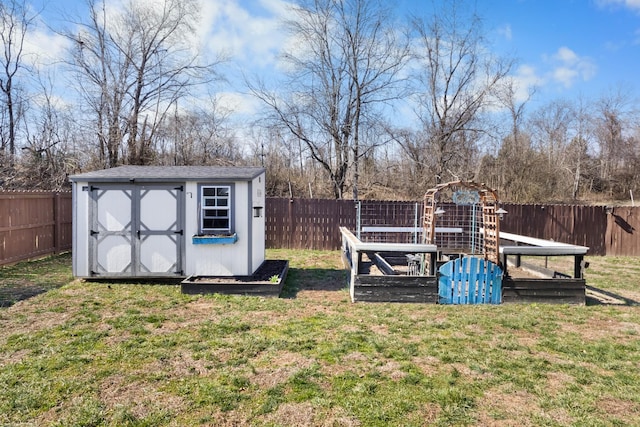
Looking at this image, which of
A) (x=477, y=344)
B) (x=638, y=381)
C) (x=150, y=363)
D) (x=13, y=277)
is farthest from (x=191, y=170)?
(x=638, y=381)

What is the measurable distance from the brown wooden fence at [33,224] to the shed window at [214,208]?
15.8ft

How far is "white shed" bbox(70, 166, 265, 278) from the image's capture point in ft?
21.8

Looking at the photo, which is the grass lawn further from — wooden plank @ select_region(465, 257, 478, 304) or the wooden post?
the wooden post

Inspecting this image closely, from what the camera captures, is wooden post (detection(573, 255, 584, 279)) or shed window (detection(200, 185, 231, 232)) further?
shed window (detection(200, 185, 231, 232))

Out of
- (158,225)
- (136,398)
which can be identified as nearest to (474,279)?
(136,398)

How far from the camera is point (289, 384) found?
119 inches

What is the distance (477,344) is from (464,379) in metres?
0.95

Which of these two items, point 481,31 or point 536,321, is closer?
point 536,321

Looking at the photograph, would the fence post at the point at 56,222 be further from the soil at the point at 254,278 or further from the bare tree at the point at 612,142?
the bare tree at the point at 612,142

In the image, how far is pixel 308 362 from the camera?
11.3 ft

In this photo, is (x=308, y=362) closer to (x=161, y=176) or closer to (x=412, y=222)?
(x=161, y=176)

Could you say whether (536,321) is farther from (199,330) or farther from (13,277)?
(13,277)

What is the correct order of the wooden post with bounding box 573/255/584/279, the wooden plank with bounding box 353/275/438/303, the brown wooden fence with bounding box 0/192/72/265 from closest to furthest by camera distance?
1. the wooden plank with bounding box 353/275/438/303
2. the wooden post with bounding box 573/255/584/279
3. the brown wooden fence with bounding box 0/192/72/265

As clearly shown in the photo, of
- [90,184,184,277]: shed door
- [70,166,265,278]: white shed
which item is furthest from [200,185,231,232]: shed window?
[90,184,184,277]: shed door
